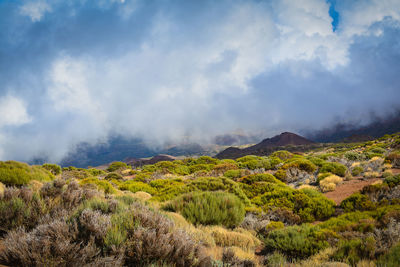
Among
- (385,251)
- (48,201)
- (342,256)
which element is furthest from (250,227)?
(48,201)

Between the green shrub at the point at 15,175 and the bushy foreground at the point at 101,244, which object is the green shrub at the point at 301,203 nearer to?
the bushy foreground at the point at 101,244

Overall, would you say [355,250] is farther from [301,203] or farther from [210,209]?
[301,203]

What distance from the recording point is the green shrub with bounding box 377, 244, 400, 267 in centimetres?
301

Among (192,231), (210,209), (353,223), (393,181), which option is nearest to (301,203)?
(353,223)

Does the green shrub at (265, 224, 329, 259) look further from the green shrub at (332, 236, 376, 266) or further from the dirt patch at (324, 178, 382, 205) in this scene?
the dirt patch at (324, 178, 382, 205)

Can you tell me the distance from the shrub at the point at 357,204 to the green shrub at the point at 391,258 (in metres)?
4.11

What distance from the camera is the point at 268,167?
73.0 feet

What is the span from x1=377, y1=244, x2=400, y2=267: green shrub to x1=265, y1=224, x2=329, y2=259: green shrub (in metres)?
0.98

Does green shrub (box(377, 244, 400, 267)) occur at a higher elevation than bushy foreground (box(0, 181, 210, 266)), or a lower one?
lower

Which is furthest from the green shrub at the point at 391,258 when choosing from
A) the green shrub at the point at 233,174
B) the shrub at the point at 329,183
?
the green shrub at the point at 233,174

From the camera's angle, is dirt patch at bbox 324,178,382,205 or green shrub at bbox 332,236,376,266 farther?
dirt patch at bbox 324,178,382,205

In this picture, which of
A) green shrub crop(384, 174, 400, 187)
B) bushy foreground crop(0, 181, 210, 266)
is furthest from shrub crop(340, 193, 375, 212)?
A: bushy foreground crop(0, 181, 210, 266)

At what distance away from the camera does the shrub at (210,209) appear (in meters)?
5.86

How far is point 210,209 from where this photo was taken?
19.8 ft
